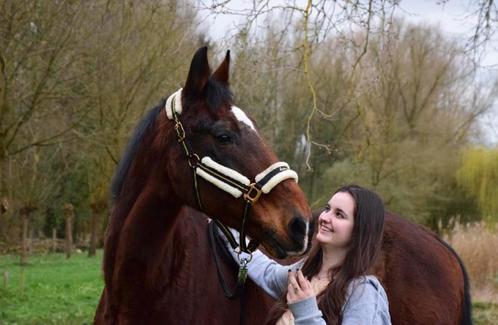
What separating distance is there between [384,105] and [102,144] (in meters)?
10.8

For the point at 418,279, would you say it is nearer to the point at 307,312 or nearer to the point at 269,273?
the point at 269,273

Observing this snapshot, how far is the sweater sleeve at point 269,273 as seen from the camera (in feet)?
9.53

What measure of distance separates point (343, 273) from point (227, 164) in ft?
2.11

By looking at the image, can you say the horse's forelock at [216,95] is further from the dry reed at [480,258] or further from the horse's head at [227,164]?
the dry reed at [480,258]

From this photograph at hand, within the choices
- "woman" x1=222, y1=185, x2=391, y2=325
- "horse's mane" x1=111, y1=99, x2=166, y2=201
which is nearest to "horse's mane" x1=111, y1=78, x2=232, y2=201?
"horse's mane" x1=111, y1=99, x2=166, y2=201

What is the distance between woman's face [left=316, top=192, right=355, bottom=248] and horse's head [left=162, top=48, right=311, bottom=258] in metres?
0.09

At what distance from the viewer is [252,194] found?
2541 mm

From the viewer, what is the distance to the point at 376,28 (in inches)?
212

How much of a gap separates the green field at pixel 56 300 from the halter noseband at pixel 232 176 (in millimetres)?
6117

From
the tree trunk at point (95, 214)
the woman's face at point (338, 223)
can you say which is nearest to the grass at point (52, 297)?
the tree trunk at point (95, 214)

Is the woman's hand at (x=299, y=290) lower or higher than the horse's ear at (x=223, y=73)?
lower

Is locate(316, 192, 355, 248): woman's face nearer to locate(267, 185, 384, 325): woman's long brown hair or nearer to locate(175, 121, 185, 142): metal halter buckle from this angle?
locate(267, 185, 384, 325): woman's long brown hair

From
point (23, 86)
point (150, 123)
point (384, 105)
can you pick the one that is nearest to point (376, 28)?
point (150, 123)

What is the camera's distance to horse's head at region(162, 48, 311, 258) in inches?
→ 97.3
